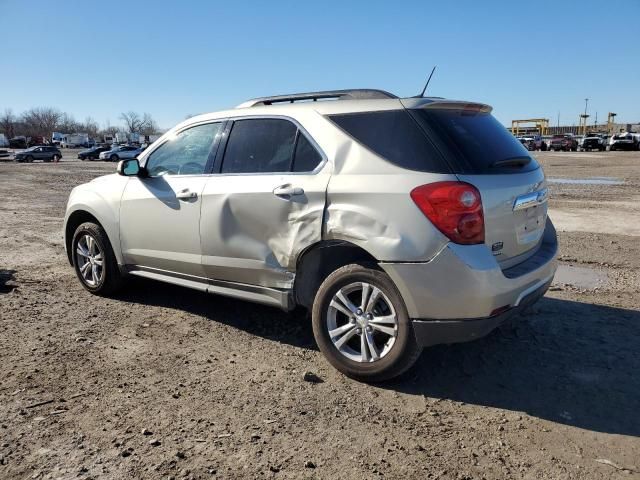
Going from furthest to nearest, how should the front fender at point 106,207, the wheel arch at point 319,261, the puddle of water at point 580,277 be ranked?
the puddle of water at point 580,277 < the front fender at point 106,207 < the wheel arch at point 319,261

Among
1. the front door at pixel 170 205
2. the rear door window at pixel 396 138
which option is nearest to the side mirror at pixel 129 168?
the front door at pixel 170 205

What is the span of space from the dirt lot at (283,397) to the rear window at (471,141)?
1.43 meters

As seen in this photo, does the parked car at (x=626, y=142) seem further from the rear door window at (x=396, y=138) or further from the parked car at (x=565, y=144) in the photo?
the rear door window at (x=396, y=138)

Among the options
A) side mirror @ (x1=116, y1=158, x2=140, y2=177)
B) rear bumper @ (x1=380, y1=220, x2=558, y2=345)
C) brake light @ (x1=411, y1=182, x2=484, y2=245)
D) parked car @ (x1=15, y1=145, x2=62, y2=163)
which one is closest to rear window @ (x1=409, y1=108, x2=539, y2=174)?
brake light @ (x1=411, y1=182, x2=484, y2=245)

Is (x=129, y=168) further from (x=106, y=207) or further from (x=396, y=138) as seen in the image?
(x=396, y=138)

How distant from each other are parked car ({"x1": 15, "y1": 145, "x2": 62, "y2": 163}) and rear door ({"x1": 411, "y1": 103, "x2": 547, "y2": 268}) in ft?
168

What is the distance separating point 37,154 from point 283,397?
5124cm

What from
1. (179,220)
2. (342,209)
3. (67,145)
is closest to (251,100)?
(179,220)

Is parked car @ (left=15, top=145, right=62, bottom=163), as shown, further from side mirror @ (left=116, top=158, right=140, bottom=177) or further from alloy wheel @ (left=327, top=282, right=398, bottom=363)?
alloy wheel @ (left=327, top=282, right=398, bottom=363)

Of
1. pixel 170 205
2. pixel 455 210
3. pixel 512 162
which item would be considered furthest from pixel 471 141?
pixel 170 205

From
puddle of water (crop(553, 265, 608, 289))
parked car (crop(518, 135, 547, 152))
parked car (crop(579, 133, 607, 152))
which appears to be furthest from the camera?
parked car (crop(518, 135, 547, 152))

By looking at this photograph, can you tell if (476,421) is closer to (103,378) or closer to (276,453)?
(276,453)

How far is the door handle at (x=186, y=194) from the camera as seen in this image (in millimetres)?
4262

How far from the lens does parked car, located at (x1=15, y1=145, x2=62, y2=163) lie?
1841 inches
